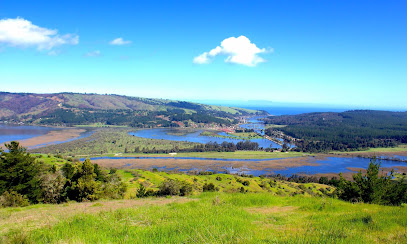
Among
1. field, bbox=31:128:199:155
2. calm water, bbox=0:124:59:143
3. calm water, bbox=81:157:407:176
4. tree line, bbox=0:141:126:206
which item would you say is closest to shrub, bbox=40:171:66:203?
tree line, bbox=0:141:126:206

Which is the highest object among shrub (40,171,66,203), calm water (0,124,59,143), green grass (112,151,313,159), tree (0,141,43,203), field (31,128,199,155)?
tree (0,141,43,203)

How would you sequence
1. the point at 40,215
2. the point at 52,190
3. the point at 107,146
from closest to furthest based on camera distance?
the point at 40,215, the point at 52,190, the point at 107,146

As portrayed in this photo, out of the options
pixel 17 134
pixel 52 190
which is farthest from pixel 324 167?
pixel 17 134

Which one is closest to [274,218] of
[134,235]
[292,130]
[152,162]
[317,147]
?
[134,235]

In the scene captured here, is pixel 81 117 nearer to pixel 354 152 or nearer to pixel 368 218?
pixel 354 152

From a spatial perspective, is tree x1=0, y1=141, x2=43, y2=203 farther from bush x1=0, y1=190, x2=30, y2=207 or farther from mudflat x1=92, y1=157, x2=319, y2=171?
mudflat x1=92, y1=157, x2=319, y2=171

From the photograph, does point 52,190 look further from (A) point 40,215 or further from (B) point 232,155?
(B) point 232,155

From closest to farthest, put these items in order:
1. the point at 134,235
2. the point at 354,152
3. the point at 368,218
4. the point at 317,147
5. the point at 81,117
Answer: the point at 134,235, the point at 368,218, the point at 354,152, the point at 317,147, the point at 81,117

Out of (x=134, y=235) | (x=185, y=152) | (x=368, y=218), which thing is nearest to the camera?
(x=134, y=235)
